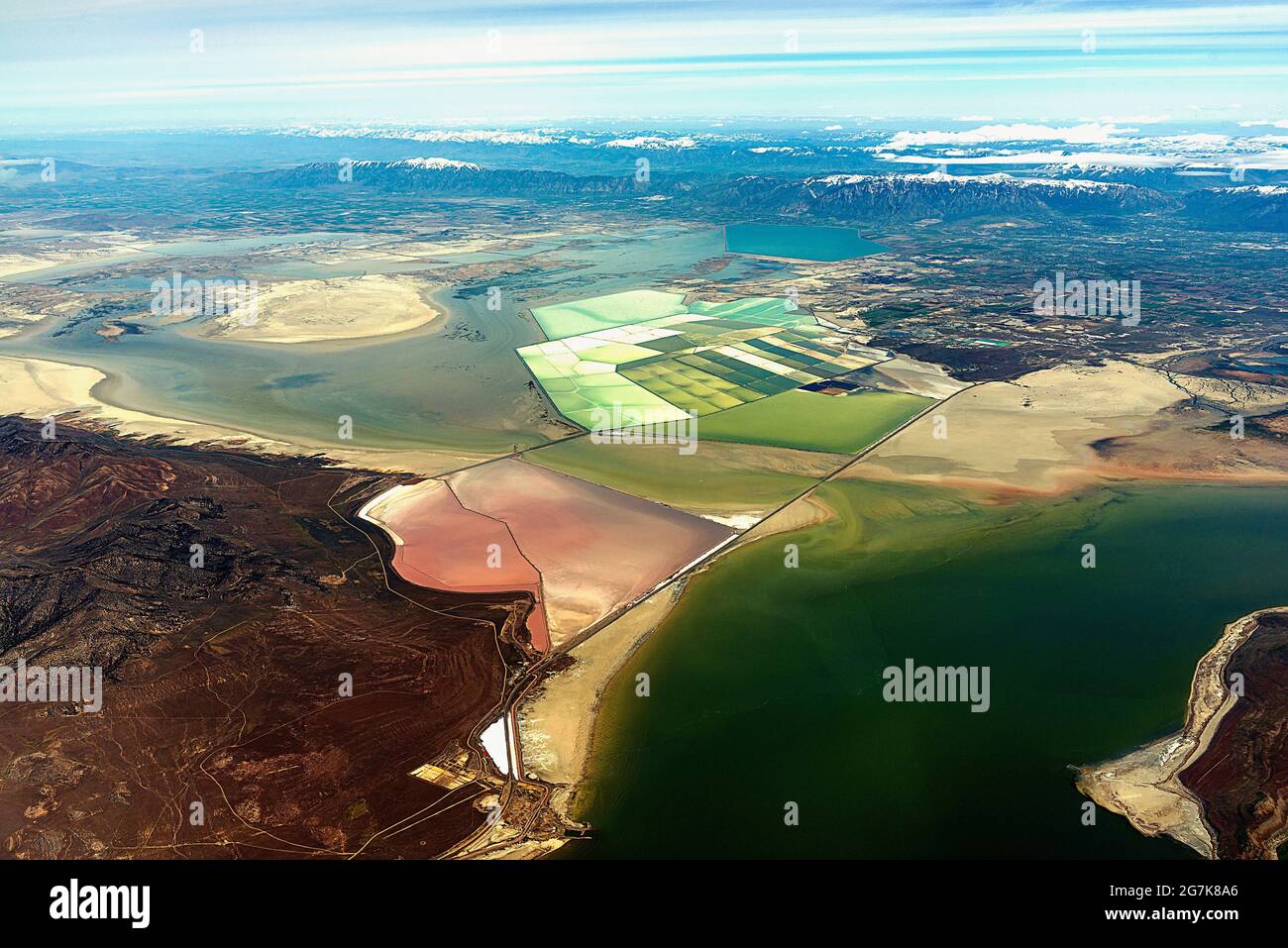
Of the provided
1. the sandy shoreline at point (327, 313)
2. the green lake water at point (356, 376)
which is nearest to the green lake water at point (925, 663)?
the green lake water at point (356, 376)

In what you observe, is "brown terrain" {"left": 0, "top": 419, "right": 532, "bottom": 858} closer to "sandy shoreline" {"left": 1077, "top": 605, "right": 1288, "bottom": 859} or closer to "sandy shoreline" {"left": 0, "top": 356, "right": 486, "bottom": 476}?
"sandy shoreline" {"left": 0, "top": 356, "right": 486, "bottom": 476}

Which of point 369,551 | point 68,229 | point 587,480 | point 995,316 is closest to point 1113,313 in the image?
point 995,316

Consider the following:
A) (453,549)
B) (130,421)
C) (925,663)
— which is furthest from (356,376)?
(925,663)

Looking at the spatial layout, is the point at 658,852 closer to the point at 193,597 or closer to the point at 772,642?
the point at 772,642

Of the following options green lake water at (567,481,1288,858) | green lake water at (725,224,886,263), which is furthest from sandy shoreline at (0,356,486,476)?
green lake water at (725,224,886,263)

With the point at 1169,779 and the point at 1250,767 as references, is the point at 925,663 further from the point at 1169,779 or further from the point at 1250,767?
the point at 1250,767

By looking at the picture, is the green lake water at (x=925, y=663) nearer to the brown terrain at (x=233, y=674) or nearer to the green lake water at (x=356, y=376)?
the brown terrain at (x=233, y=674)
